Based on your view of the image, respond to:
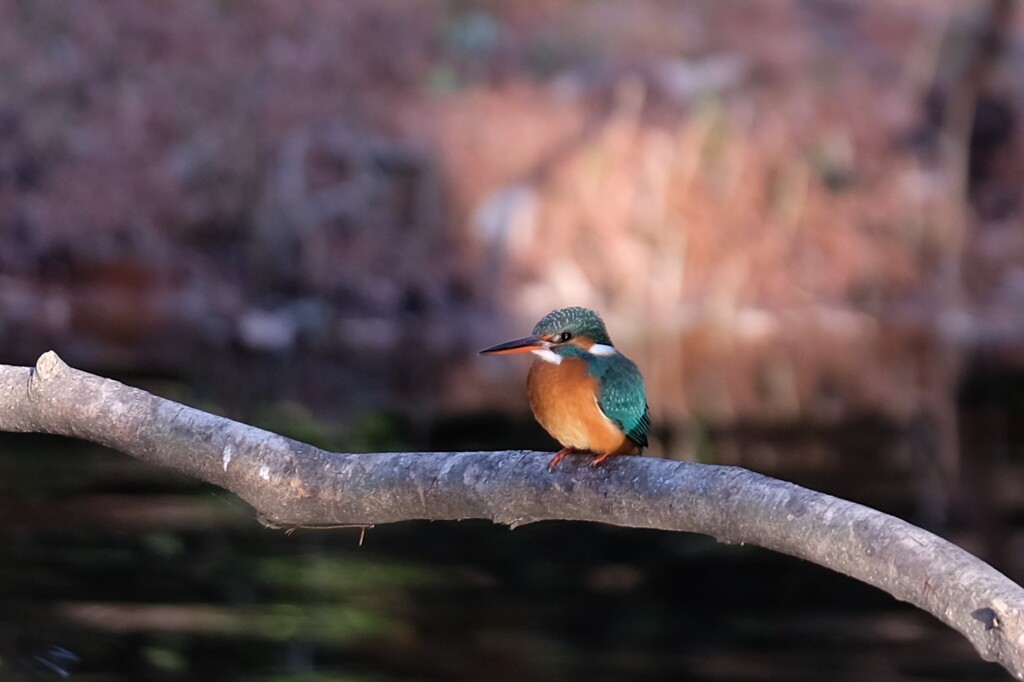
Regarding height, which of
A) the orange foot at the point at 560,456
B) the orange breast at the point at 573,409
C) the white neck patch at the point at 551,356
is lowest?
the orange foot at the point at 560,456

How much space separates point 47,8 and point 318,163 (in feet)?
12.4

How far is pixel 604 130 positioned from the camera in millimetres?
14492

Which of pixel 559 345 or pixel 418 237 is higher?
pixel 418 237

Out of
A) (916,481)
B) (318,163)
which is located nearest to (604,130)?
(318,163)

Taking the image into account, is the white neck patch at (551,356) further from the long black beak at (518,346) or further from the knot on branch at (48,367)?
the knot on branch at (48,367)

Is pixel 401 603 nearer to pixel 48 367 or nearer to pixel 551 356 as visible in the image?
pixel 551 356

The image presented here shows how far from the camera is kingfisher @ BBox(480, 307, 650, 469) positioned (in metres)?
2.20

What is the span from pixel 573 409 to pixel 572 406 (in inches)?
0.4

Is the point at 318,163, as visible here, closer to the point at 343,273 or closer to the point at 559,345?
the point at 343,273

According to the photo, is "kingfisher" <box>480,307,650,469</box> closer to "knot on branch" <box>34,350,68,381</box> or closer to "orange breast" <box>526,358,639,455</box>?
"orange breast" <box>526,358,639,455</box>

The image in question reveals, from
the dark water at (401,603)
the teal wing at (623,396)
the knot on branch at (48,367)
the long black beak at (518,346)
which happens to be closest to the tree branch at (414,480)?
the knot on branch at (48,367)

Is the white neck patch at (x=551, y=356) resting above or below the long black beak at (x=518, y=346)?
above

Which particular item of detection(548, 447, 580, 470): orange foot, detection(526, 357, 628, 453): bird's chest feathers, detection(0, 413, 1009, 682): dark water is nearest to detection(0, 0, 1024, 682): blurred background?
detection(0, 413, 1009, 682): dark water

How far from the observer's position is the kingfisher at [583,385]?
2203 mm
